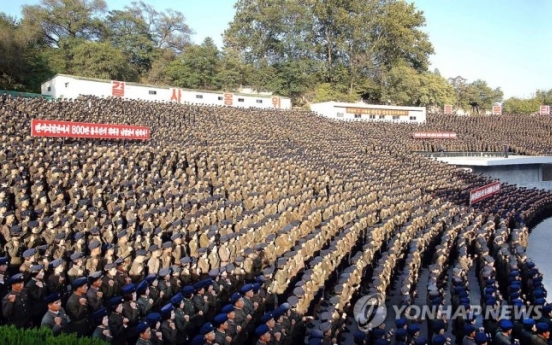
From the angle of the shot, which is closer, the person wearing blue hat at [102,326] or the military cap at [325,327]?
the person wearing blue hat at [102,326]

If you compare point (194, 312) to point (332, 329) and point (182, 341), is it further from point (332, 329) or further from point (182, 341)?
point (332, 329)

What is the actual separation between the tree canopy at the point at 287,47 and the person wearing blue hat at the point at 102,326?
111 ft

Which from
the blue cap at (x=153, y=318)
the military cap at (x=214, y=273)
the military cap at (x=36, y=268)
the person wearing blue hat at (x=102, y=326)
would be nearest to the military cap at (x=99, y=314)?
the person wearing blue hat at (x=102, y=326)

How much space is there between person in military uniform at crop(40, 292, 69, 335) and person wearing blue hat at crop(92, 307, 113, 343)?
0.91 feet

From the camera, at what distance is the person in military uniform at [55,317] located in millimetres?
4613

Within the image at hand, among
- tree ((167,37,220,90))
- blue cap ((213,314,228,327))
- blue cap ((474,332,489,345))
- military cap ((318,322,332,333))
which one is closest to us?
blue cap ((213,314,228,327))

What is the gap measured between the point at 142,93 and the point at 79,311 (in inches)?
964

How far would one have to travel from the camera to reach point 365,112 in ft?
116

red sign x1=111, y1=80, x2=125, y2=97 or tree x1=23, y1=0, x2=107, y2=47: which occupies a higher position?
tree x1=23, y1=0, x2=107, y2=47

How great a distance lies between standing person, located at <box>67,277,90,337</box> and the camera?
A: 5.07m

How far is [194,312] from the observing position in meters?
5.85

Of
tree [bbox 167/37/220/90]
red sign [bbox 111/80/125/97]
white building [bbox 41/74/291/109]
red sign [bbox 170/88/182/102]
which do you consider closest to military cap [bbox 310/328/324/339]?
white building [bbox 41/74/291/109]

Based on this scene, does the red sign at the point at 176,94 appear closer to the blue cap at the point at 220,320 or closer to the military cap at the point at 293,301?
the military cap at the point at 293,301

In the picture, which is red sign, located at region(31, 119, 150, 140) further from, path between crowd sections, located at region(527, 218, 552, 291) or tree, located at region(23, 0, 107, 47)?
tree, located at region(23, 0, 107, 47)
